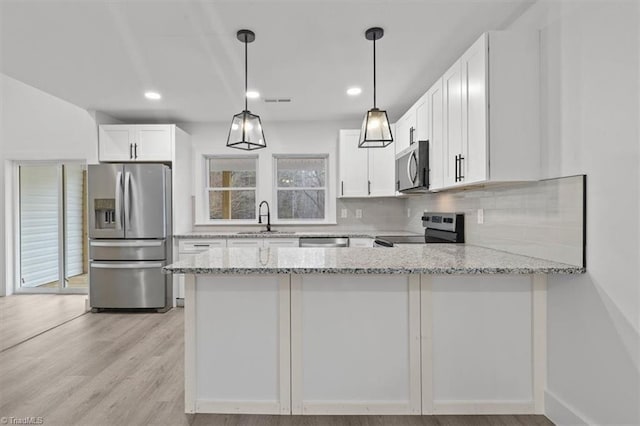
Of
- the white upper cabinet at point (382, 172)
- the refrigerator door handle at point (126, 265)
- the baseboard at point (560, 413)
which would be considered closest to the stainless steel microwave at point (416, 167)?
the white upper cabinet at point (382, 172)

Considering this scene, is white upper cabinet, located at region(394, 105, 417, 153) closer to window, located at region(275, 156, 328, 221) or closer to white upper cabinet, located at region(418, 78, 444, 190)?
white upper cabinet, located at region(418, 78, 444, 190)

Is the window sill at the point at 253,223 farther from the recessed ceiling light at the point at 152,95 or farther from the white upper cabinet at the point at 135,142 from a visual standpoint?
the recessed ceiling light at the point at 152,95

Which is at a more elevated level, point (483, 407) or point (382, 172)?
point (382, 172)

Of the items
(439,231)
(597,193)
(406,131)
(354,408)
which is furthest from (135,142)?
(597,193)

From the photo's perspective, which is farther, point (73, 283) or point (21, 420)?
point (73, 283)

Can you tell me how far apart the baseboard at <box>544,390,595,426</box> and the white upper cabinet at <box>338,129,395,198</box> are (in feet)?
9.10

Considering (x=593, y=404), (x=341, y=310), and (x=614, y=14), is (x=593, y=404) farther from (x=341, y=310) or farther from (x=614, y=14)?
(x=614, y=14)

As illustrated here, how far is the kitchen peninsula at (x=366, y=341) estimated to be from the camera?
1946 mm

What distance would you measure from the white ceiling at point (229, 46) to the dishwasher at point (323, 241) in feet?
5.20

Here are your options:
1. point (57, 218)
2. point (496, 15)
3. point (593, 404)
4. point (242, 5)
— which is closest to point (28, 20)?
point (242, 5)

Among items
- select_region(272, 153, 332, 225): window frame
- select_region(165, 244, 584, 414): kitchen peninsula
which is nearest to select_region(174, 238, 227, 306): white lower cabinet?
select_region(272, 153, 332, 225): window frame

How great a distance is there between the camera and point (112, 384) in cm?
241

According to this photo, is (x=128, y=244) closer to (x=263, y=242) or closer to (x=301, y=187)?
(x=263, y=242)

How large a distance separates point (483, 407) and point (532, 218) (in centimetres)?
110
